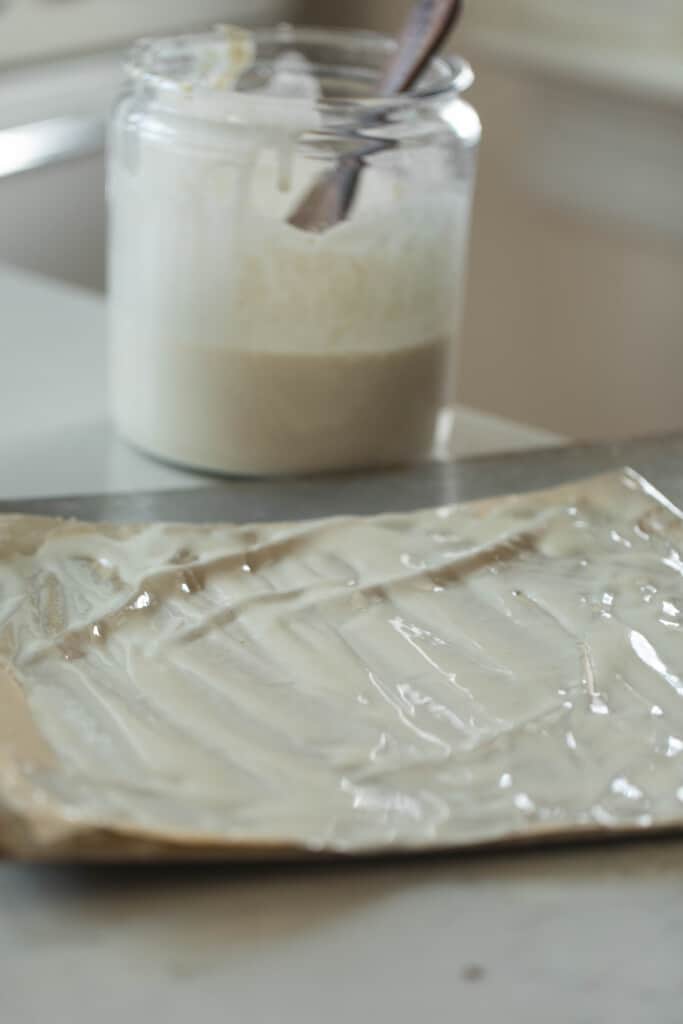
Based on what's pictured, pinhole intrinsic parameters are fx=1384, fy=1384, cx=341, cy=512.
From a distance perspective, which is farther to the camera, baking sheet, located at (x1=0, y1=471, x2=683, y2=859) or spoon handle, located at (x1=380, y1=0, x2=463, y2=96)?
spoon handle, located at (x1=380, y1=0, x2=463, y2=96)

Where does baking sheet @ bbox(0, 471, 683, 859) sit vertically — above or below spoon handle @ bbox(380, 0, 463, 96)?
below

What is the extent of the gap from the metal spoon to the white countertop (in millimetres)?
382

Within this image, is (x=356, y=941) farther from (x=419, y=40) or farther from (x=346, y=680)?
(x=419, y=40)

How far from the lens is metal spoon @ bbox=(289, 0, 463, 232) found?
687 millimetres

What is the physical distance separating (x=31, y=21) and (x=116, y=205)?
644 mm

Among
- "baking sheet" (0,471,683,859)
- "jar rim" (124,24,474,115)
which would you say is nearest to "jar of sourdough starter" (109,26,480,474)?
"jar rim" (124,24,474,115)

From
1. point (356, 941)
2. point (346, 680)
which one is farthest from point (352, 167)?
point (356, 941)

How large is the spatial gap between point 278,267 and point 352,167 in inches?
2.4

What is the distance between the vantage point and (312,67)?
31.0 inches

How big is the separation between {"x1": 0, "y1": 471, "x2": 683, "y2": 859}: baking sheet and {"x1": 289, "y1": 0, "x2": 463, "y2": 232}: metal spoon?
18cm

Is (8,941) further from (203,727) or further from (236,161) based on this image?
(236,161)

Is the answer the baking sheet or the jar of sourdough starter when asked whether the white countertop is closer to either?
the baking sheet

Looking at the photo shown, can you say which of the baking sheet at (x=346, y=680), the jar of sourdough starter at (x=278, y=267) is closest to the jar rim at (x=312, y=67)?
the jar of sourdough starter at (x=278, y=267)

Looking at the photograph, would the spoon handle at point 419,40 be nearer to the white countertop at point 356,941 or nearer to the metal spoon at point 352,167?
the metal spoon at point 352,167
